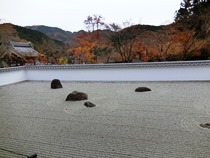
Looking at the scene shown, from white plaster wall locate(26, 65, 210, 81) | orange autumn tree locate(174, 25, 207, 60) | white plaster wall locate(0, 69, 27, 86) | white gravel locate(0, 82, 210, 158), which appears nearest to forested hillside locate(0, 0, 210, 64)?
orange autumn tree locate(174, 25, 207, 60)

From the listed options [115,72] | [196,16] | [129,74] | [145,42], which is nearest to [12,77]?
[115,72]

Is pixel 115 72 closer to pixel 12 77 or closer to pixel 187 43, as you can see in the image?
pixel 187 43

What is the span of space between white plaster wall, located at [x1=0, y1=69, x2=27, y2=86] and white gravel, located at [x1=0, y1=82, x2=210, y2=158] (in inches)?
98.7

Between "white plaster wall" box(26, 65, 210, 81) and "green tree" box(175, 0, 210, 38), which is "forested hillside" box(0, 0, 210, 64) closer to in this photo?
"green tree" box(175, 0, 210, 38)

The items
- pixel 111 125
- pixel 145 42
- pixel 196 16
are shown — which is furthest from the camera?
pixel 196 16

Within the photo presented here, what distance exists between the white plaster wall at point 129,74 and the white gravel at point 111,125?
1166 millimetres

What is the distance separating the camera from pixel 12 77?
8.86 meters

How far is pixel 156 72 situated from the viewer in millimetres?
7719

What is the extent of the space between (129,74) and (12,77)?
4.97 m

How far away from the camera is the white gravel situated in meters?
2.84

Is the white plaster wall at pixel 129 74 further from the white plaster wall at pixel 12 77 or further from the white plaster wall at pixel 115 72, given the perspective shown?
the white plaster wall at pixel 12 77

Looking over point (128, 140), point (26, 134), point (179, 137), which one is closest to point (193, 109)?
point (179, 137)

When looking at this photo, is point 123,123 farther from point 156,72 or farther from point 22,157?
point 156,72

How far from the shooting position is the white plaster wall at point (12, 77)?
8422 millimetres
